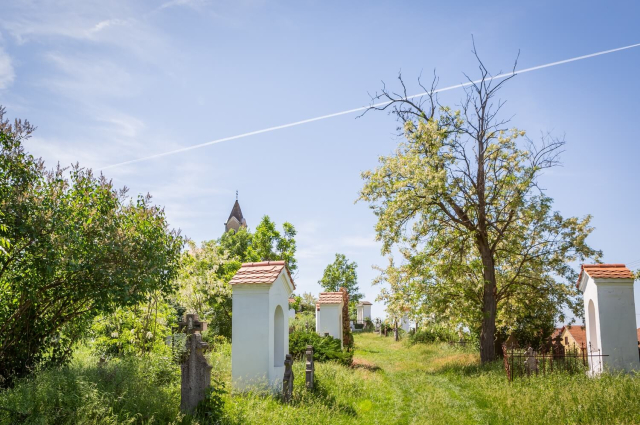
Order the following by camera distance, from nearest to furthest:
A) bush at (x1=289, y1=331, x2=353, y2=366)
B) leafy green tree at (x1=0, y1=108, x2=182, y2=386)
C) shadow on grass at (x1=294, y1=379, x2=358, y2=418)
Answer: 1. leafy green tree at (x1=0, y1=108, x2=182, y2=386)
2. shadow on grass at (x1=294, y1=379, x2=358, y2=418)
3. bush at (x1=289, y1=331, x2=353, y2=366)

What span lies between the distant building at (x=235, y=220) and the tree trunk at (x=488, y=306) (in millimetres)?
46160

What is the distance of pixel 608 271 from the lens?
14.0 metres

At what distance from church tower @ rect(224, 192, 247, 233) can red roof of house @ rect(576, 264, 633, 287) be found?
51.7 metres

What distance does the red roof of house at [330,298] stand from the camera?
2764 cm

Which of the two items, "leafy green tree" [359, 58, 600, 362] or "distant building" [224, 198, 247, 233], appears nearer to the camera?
"leafy green tree" [359, 58, 600, 362]

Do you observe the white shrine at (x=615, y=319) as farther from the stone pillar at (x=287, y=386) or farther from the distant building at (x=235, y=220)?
the distant building at (x=235, y=220)

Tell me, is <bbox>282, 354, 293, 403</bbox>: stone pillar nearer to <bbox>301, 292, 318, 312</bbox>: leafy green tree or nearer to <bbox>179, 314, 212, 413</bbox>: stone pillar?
<bbox>179, 314, 212, 413</bbox>: stone pillar

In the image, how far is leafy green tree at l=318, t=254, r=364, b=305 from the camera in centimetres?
6000

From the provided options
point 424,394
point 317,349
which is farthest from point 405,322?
point 424,394

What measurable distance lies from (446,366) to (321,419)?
11.3 metres

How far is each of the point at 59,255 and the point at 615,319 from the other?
14280mm

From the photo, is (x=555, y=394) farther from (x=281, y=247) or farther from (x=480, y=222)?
(x=281, y=247)

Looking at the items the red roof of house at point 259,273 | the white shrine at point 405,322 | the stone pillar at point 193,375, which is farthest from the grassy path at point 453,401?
the white shrine at point 405,322

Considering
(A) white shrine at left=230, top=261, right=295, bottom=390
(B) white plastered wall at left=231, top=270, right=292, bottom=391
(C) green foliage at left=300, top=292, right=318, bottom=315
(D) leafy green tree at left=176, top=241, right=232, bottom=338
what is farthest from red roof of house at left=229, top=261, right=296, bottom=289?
(C) green foliage at left=300, top=292, right=318, bottom=315
